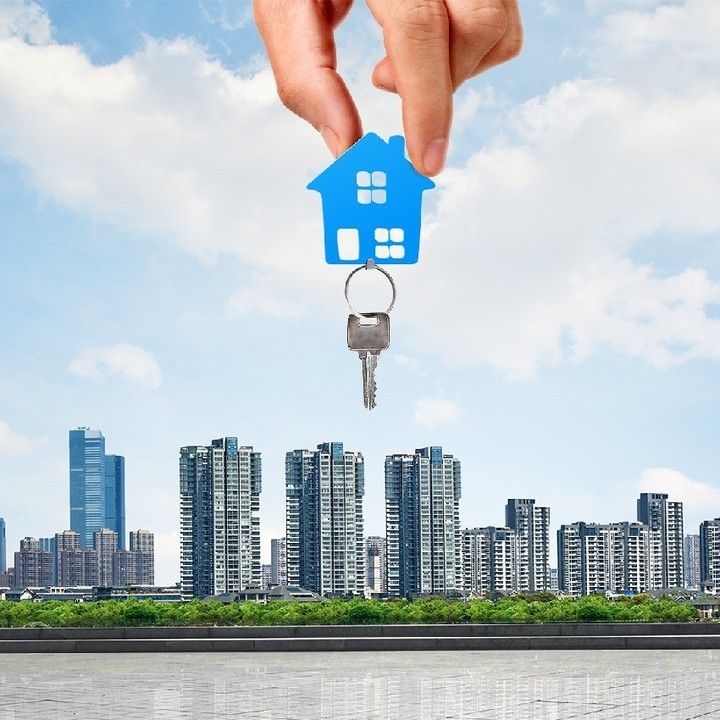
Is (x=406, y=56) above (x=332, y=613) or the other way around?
above

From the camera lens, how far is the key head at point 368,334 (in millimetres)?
1327

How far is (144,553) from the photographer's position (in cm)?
10906

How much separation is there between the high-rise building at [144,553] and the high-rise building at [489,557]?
35.2 metres

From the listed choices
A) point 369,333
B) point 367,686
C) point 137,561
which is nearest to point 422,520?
point 367,686

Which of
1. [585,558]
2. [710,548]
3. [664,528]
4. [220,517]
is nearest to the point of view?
[220,517]

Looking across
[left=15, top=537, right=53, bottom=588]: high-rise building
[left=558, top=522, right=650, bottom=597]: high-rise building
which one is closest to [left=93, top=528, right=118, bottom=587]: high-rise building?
[left=15, top=537, right=53, bottom=588]: high-rise building

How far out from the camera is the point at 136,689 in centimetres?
1124

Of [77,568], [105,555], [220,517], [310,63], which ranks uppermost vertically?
[310,63]

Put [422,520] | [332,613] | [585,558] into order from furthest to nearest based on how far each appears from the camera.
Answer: [585,558] → [422,520] → [332,613]

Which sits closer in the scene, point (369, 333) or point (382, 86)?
point (382, 86)

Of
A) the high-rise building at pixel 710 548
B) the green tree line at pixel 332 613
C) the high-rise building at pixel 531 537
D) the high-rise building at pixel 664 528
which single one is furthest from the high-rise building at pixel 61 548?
the green tree line at pixel 332 613

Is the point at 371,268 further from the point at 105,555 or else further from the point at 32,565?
the point at 105,555

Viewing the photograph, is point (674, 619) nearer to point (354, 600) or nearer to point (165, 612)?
point (354, 600)

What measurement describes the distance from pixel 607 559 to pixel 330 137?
8655cm
